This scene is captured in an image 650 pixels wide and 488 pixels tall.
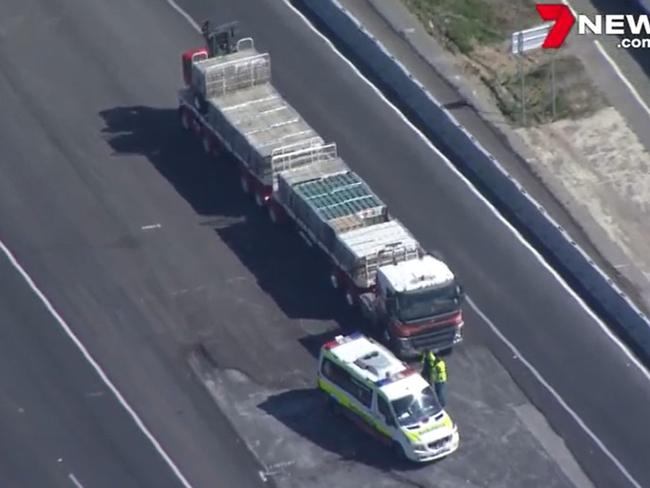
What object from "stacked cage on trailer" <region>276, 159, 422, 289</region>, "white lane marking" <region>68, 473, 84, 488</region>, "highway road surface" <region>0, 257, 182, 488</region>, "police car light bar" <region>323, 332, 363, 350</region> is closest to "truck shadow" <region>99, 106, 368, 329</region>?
"stacked cage on trailer" <region>276, 159, 422, 289</region>

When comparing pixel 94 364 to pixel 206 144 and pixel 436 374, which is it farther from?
pixel 206 144

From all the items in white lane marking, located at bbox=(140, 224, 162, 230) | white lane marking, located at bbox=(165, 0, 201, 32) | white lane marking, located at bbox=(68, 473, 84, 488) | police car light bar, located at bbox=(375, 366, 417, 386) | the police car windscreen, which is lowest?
the police car windscreen

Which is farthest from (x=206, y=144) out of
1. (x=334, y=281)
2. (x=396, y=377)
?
(x=396, y=377)

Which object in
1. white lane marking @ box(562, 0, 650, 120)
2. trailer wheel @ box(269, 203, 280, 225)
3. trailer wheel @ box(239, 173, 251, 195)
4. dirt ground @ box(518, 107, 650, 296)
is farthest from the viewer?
white lane marking @ box(562, 0, 650, 120)

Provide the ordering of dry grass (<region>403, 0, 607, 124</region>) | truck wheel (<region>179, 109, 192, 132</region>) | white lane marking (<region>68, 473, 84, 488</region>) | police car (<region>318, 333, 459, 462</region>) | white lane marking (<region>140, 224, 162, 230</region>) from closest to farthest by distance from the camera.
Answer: white lane marking (<region>68, 473, 84, 488</region>) < police car (<region>318, 333, 459, 462</region>) < white lane marking (<region>140, 224, 162, 230</region>) < truck wheel (<region>179, 109, 192, 132</region>) < dry grass (<region>403, 0, 607, 124</region>)

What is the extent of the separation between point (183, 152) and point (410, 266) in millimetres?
12278

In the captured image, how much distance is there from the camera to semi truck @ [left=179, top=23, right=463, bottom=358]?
67.1 metres

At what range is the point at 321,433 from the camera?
6494cm

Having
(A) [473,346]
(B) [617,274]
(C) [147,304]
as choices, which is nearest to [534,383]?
(A) [473,346]

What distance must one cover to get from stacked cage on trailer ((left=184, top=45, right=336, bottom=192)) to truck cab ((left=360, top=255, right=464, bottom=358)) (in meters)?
6.62

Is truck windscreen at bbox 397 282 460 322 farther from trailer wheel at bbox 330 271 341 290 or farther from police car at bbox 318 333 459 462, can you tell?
trailer wheel at bbox 330 271 341 290

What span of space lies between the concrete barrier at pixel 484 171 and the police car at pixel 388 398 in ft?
28.2

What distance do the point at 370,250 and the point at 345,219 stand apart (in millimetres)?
1891

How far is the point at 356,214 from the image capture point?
69750mm
